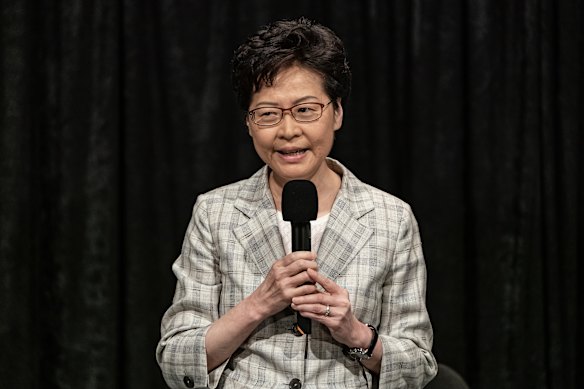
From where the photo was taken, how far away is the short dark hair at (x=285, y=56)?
1.97 metres

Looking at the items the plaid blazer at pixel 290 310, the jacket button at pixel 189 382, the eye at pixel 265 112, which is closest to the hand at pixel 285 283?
the plaid blazer at pixel 290 310

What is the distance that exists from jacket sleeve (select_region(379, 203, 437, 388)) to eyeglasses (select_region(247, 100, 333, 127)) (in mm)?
348

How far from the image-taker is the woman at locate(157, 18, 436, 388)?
1975 millimetres

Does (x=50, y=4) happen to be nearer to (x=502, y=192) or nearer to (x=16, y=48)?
(x=16, y=48)

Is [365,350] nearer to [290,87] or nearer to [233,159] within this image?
[290,87]

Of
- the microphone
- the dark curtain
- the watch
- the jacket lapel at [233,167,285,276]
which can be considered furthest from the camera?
the dark curtain

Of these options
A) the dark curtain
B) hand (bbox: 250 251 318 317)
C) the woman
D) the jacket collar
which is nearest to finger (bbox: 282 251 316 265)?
hand (bbox: 250 251 318 317)

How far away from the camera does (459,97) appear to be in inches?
116

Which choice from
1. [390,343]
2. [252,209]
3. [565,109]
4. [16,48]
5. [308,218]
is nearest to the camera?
[308,218]

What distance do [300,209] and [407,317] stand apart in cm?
48

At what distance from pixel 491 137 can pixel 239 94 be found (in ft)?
4.03

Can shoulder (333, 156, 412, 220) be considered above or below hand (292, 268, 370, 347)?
above

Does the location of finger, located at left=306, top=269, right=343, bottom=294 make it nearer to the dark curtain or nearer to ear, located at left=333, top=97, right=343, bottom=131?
ear, located at left=333, top=97, right=343, bottom=131

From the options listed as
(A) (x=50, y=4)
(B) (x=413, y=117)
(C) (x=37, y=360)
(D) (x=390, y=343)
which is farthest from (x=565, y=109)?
(C) (x=37, y=360)
